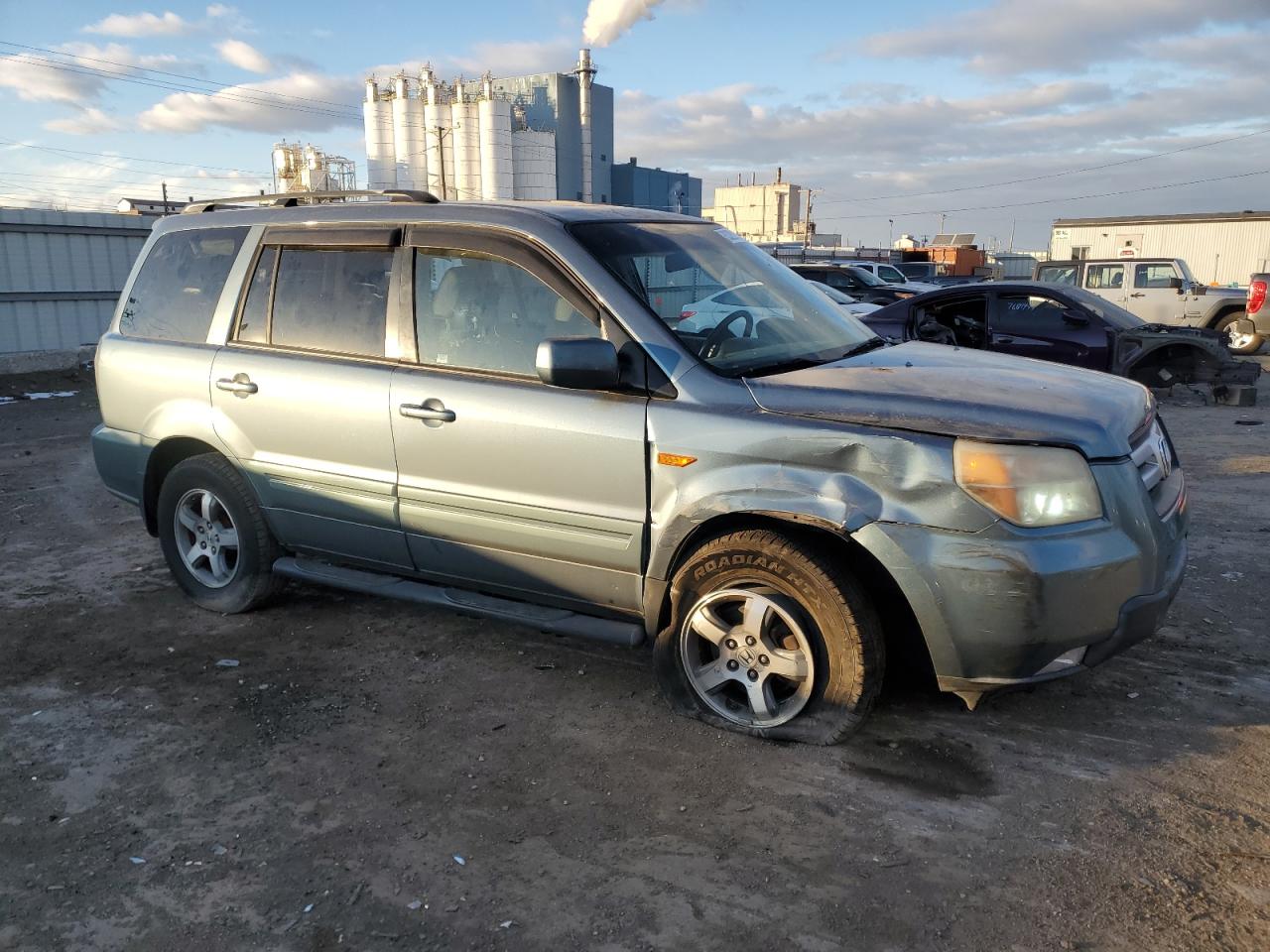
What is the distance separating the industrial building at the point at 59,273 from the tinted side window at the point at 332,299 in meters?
12.1

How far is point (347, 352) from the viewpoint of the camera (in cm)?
438

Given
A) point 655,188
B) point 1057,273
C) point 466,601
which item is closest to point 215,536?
point 466,601

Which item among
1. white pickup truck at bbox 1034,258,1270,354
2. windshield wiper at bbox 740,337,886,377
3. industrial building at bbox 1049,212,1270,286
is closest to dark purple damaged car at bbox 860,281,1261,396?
white pickup truck at bbox 1034,258,1270,354

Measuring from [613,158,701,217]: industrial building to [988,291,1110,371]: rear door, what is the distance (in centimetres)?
4963

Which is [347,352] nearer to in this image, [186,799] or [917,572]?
[186,799]

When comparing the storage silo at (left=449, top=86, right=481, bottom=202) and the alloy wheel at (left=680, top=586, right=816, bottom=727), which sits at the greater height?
the storage silo at (left=449, top=86, right=481, bottom=202)

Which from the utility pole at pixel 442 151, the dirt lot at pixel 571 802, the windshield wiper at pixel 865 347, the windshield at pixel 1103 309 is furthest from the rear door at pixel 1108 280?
the utility pole at pixel 442 151

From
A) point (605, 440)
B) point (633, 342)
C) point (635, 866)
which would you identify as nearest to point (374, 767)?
point (635, 866)

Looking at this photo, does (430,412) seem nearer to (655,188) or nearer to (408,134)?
(408,134)

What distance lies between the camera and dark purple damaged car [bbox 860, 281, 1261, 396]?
1148 cm

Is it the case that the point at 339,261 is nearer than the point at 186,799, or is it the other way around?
the point at 186,799

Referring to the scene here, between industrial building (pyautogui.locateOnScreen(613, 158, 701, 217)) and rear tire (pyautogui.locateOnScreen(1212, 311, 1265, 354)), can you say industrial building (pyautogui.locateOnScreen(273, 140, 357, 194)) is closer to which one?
industrial building (pyautogui.locateOnScreen(613, 158, 701, 217))

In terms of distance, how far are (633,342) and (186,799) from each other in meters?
2.24

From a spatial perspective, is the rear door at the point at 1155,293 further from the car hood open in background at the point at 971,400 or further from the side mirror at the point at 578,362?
the side mirror at the point at 578,362
